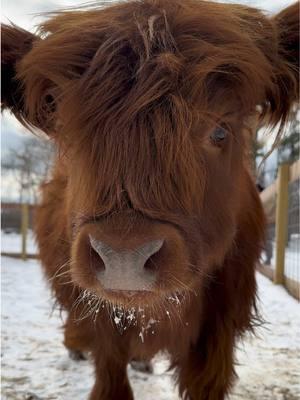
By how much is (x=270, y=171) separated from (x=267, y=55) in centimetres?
658

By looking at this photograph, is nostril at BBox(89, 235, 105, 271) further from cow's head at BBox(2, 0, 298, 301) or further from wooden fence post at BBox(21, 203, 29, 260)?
Result: wooden fence post at BBox(21, 203, 29, 260)

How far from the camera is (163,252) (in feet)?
4.83

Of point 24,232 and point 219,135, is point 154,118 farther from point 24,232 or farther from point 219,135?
point 24,232

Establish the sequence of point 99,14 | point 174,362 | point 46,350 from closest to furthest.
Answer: point 99,14 < point 174,362 < point 46,350

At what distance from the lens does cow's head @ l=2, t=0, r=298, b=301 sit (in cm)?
151

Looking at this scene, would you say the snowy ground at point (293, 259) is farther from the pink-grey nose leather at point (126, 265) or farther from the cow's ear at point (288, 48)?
the pink-grey nose leather at point (126, 265)

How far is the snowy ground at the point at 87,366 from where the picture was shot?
3127 millimetres

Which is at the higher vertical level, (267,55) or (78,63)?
(267,55)

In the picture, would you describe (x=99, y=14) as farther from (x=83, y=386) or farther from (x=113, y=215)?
(x=83, y=386)

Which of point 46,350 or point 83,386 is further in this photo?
point 46,350

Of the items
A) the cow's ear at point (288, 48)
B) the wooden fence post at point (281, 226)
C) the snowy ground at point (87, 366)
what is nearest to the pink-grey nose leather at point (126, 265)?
the cow's ear at point (288, 48)

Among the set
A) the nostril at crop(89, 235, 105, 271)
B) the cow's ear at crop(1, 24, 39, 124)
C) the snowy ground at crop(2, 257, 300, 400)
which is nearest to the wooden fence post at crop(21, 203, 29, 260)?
the snowy ground at crop(2, 257, 300, 400)

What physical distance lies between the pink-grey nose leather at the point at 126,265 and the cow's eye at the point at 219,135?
607mm

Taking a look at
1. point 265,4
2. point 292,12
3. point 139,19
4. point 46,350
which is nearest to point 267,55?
point 292,12
